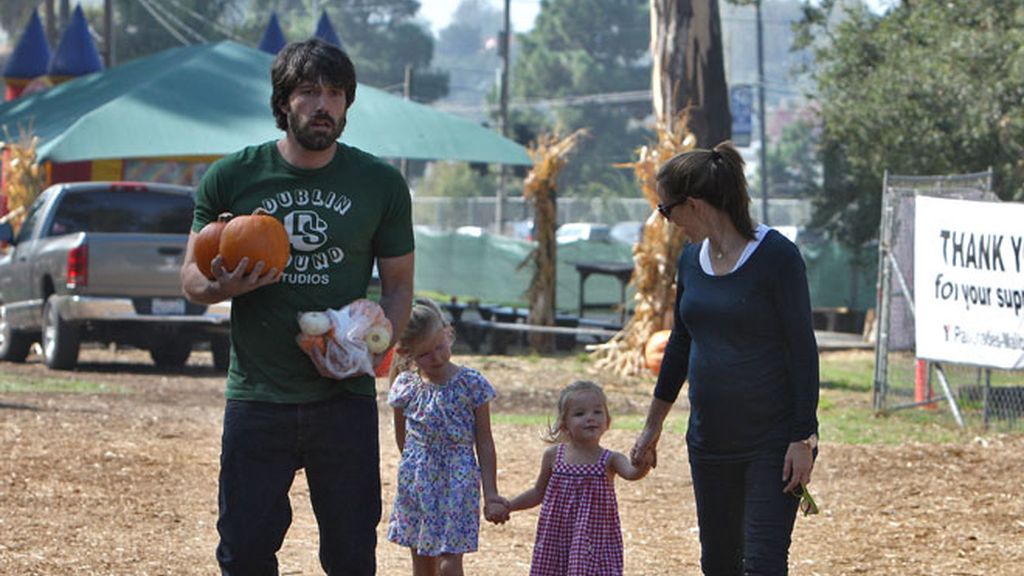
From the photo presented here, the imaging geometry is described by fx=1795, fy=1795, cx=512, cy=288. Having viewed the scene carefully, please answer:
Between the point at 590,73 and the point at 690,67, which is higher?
the point at 590,73

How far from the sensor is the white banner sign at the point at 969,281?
13117mm

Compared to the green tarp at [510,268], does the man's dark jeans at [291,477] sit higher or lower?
higher

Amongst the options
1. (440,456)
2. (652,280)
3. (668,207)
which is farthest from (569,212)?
(668,207)

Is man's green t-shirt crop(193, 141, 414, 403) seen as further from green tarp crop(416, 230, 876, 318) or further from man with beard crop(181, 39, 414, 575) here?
green tarp crop(416, 230, 876, 318)

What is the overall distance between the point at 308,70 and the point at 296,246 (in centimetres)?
50

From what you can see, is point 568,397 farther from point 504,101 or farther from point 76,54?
point 504,101

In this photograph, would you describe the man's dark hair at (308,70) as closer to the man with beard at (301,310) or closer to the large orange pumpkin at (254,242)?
the man with beard at (301,310)

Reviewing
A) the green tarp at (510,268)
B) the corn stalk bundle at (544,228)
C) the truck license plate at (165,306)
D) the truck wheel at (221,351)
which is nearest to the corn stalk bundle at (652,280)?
the corn stalk bundle at (544,228)

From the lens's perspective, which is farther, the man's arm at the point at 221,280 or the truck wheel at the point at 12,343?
the truck wheel at the point at 12,343

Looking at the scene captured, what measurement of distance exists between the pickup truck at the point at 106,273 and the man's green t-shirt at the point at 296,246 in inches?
507

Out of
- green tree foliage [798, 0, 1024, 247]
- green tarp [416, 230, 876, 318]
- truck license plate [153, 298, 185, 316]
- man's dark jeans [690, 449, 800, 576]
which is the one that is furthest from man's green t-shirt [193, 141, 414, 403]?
green tarp [416, 230, 876, 318]

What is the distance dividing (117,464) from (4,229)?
6.89m

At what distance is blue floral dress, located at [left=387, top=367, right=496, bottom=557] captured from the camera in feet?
21.9

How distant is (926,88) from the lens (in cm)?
3108
